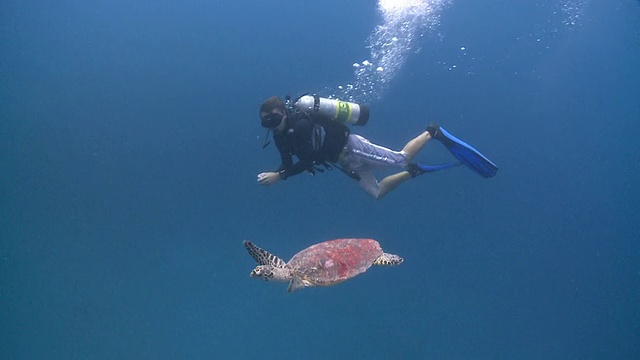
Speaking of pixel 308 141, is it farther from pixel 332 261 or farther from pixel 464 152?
pixel 464 152

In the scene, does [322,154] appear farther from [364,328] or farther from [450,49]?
[450,49]

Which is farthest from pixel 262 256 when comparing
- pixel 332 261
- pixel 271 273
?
pixel 332 261

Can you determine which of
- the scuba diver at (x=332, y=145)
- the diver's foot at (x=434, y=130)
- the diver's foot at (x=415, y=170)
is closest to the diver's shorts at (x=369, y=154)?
the scuba diver at (x=332, y=145)

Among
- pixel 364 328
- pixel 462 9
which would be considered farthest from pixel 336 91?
pixel 364 328

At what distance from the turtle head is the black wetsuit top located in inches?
60.9

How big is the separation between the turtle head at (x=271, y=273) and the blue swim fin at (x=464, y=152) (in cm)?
348

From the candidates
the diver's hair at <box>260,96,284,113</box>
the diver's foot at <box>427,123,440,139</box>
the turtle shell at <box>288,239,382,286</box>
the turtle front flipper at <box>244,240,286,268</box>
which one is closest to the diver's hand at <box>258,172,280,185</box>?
the diver's hair at <box>260,96,284,113</box>

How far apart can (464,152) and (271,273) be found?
395cm

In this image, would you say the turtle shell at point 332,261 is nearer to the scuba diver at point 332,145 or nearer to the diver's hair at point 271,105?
the scuba diver at point 332,145

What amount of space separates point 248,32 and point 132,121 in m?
5.16

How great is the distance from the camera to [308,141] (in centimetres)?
559

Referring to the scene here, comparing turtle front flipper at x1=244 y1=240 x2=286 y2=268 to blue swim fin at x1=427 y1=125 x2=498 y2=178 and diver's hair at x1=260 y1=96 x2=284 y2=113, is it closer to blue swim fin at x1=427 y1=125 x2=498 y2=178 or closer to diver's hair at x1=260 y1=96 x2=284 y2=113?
diver's hair at x1=260 y1=96 x2=284 y2=113

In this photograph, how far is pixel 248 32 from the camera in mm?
15289

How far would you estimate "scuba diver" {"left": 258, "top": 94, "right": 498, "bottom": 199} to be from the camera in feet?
17.8
